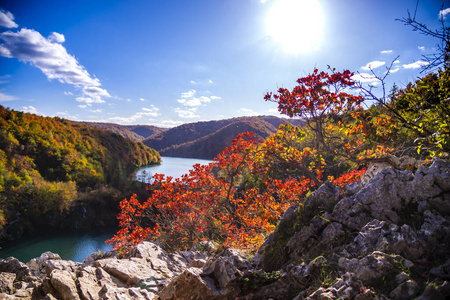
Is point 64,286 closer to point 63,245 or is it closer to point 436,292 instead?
point 436,292

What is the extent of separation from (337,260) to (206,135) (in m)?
140

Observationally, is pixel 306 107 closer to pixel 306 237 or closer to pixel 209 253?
pixel 306 237

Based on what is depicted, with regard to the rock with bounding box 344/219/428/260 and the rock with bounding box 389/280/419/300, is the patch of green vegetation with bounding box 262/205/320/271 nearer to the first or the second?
the rock with bounding box 344/219/428/260

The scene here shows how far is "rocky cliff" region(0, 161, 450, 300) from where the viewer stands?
8.27 ft

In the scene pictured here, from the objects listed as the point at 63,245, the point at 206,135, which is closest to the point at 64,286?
the point at 63,245

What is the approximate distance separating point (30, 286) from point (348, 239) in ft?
25.8

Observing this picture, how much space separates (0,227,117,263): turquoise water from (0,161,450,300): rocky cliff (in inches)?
954

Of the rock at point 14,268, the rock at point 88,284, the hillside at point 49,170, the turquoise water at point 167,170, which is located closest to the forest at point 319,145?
the rock at point 14,268

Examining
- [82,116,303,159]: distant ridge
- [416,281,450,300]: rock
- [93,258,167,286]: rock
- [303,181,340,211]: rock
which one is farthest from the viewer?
[82,116,303,159]: distant ridge

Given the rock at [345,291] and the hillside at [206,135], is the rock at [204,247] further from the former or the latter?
the hillside at [206,135]

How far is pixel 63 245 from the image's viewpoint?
29188mm

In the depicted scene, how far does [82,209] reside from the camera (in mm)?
39156

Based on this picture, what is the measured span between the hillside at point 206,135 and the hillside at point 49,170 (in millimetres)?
34763

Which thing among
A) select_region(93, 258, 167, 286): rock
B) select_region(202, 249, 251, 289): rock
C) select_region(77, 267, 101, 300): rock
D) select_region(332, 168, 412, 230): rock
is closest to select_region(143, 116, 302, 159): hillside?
select_region(93, 258, 167, 286): rock
